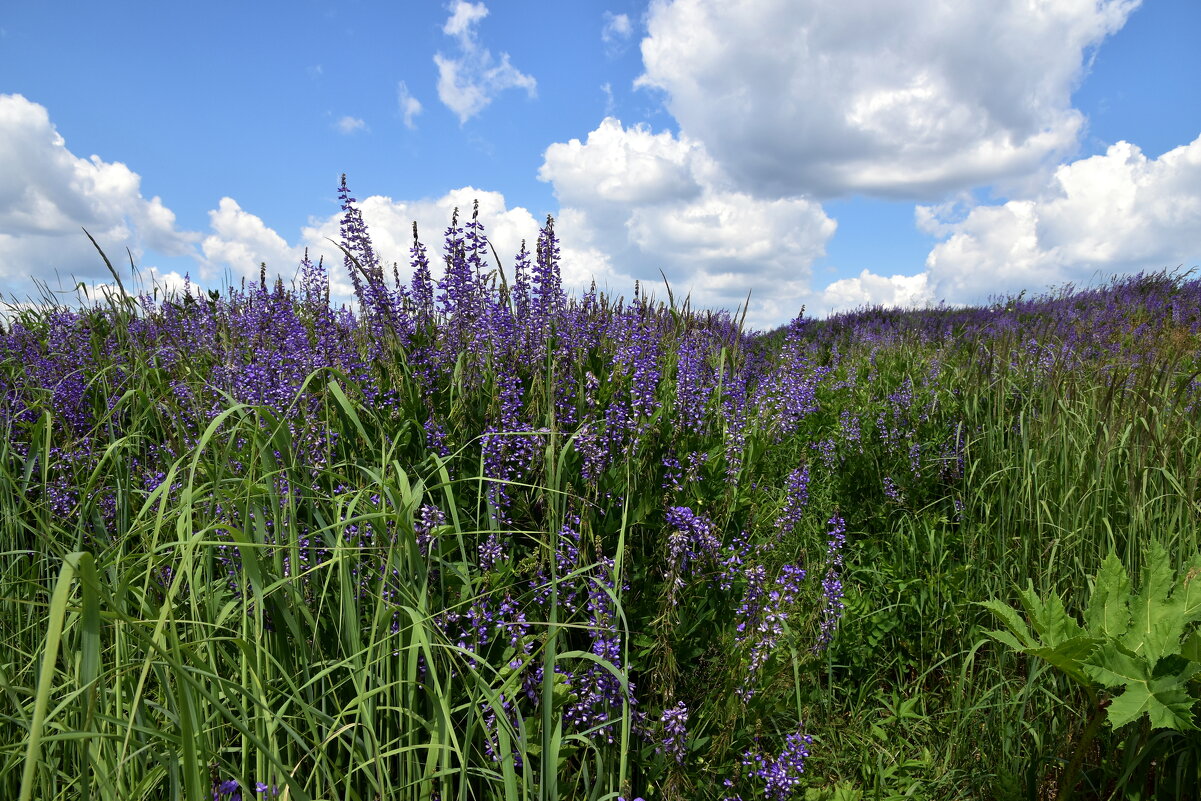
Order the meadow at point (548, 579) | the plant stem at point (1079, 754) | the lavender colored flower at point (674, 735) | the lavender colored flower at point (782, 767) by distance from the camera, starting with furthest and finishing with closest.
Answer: the lavender colored flower at point (782, 767) → the lavender colored flower at point (674, 735) → the plant stem at point (1079, 754) → the meadow at point (548, 579)

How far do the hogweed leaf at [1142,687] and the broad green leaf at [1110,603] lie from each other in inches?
5.5

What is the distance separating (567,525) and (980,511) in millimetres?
2887

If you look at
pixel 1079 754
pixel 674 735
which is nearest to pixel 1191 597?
pixel 1079 754

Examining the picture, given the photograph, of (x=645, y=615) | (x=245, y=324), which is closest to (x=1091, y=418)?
(x=645, y=615)

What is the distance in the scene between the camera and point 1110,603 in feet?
7.18

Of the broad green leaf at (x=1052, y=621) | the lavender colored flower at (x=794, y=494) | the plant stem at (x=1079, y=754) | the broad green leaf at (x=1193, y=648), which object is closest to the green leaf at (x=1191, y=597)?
the broad green leaf at (x=1193, y=648)

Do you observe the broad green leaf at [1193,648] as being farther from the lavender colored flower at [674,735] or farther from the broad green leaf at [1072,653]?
the lavender colored flower at [674,735]

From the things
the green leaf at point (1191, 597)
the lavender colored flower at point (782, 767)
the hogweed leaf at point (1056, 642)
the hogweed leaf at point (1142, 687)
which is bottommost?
the lavender colored flower at point (782, 767)

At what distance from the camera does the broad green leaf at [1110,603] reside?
216 cm

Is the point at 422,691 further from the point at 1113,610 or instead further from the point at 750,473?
the point at 1113,610

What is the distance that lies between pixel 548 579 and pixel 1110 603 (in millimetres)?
1859

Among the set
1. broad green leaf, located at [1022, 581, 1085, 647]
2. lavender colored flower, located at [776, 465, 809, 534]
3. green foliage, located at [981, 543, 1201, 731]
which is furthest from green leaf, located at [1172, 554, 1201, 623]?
lavender colored flower, located at [776, 465, 809, 534]

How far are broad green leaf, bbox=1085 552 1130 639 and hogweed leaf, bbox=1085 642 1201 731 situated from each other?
0.45 ft

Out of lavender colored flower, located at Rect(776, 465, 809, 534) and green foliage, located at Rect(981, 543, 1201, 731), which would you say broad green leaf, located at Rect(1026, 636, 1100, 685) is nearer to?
green foliage, located at Rect(981, 543, 1201, 731)
